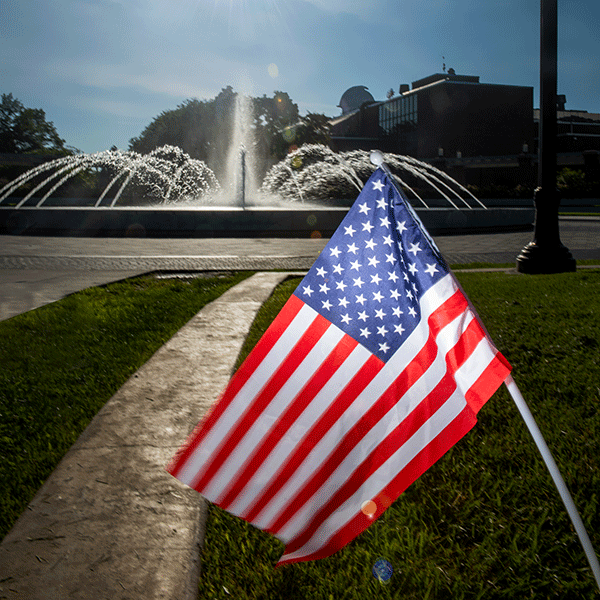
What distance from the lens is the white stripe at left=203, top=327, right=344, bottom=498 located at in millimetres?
1979

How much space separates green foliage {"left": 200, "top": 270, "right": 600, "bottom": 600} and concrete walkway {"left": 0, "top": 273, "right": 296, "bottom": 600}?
163 mm

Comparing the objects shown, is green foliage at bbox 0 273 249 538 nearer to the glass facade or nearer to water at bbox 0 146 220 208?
water at bbox 0 146 220 208

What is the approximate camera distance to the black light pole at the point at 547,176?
891 cm

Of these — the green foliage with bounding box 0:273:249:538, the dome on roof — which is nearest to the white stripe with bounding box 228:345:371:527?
the green foliage with bounding box 0:273:249:538

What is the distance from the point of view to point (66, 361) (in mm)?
5047

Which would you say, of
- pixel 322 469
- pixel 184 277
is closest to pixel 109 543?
pixel 322 469

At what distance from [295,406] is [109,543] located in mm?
1141

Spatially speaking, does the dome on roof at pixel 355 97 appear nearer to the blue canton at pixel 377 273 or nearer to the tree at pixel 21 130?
the tree at pixel 21 130

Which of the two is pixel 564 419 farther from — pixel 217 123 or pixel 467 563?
pixel 217 123

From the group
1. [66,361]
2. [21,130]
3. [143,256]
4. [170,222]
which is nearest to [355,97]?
[21,130]

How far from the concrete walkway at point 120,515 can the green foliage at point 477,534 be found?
163 millimetres

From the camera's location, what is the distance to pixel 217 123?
72.0 m

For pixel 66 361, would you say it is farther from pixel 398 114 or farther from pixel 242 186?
pixel 398 114

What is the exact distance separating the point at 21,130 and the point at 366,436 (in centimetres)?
9796
